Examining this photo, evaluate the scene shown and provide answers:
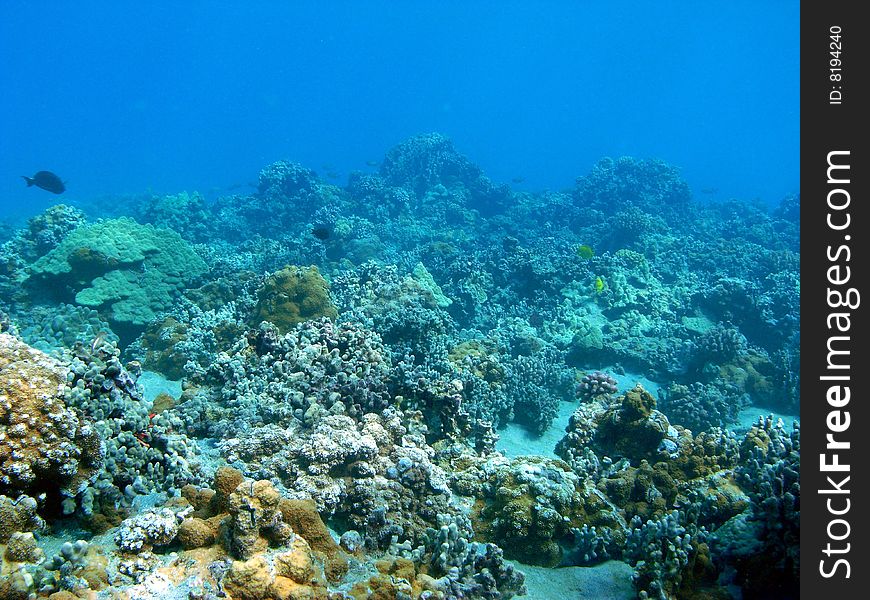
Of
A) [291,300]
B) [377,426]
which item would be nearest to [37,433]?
Result: [377,426]

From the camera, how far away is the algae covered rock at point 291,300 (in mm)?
9289

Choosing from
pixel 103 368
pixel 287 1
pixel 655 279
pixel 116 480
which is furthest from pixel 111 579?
pixel 287 1

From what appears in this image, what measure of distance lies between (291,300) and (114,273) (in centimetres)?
551

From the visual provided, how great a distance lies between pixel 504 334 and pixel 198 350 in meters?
7.67

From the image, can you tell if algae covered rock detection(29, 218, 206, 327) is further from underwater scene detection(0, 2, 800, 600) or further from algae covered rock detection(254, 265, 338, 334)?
algae covered rock detection(254, 265, 338, 334)

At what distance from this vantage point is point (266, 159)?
3765 inches

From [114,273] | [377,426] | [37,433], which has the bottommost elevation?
[37,433]

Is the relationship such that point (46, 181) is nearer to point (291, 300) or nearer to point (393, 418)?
point (291, 300)
